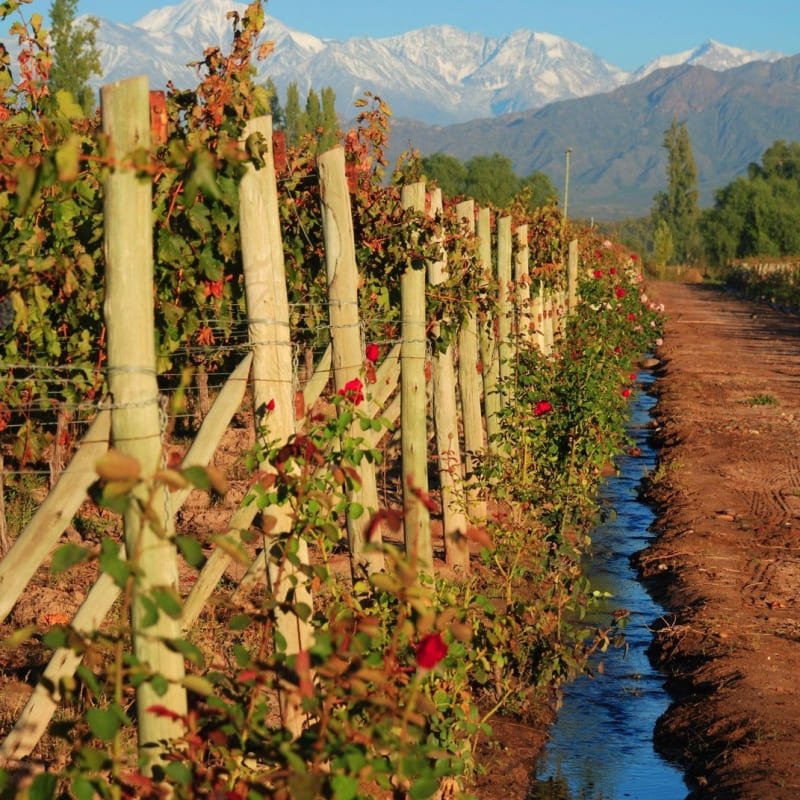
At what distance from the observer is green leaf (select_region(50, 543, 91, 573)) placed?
2.40 meters

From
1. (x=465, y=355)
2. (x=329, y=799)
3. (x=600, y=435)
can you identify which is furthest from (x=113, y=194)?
(x=600, y=435)

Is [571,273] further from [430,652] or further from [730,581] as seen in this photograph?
[430,652]

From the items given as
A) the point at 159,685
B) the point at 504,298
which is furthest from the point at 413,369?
the point at 159,685

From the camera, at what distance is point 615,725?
6.27 metres

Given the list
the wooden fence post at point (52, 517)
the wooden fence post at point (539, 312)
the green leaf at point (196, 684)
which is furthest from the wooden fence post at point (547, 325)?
the green leaf at point (196, 684)

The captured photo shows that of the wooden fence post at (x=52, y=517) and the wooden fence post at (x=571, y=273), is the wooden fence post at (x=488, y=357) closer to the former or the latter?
the wooden fence post at (x=52, y=517)

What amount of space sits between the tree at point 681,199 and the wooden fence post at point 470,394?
110 m

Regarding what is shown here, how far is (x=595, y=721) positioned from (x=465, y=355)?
3.14 metres

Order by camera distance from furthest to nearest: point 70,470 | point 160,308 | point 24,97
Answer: point 24,97
point 160,308
point 70,470

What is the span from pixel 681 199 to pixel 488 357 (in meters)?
122

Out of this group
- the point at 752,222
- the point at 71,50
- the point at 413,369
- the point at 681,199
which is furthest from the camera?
the point at 681,199

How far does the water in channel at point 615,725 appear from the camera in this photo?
18.4ft

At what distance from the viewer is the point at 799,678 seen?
21.1 ft

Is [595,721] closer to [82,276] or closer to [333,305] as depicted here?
[333,305]
